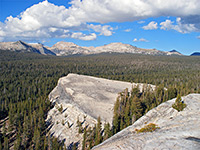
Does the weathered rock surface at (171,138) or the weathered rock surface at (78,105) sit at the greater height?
the weathered rock surface at (171,138)

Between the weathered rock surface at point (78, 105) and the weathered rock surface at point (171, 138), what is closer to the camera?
the weathered rock surface at point (171, 138)

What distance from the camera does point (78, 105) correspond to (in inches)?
2822

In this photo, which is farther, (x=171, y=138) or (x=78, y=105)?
(x=78, y=105)

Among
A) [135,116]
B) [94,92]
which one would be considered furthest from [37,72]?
Result: [135,116]

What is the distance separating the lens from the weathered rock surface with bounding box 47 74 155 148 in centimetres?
6238

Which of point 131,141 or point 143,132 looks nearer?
point 131,141

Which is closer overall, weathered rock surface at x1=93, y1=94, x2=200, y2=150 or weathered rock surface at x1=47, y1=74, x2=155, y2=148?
weathered rock surface at x1=93, y1=94, x2=200, y2=150

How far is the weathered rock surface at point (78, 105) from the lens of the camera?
62.4 m

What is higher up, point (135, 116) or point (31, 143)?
point (135, 116)

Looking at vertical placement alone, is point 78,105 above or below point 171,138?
below

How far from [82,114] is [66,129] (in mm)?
8538

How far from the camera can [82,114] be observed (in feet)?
219

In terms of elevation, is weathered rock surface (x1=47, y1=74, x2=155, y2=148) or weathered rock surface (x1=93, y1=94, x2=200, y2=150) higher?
weathered rock surface (x1=93, y1=94, x2=200, y2=150)

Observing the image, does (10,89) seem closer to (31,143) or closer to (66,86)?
(66,86)
